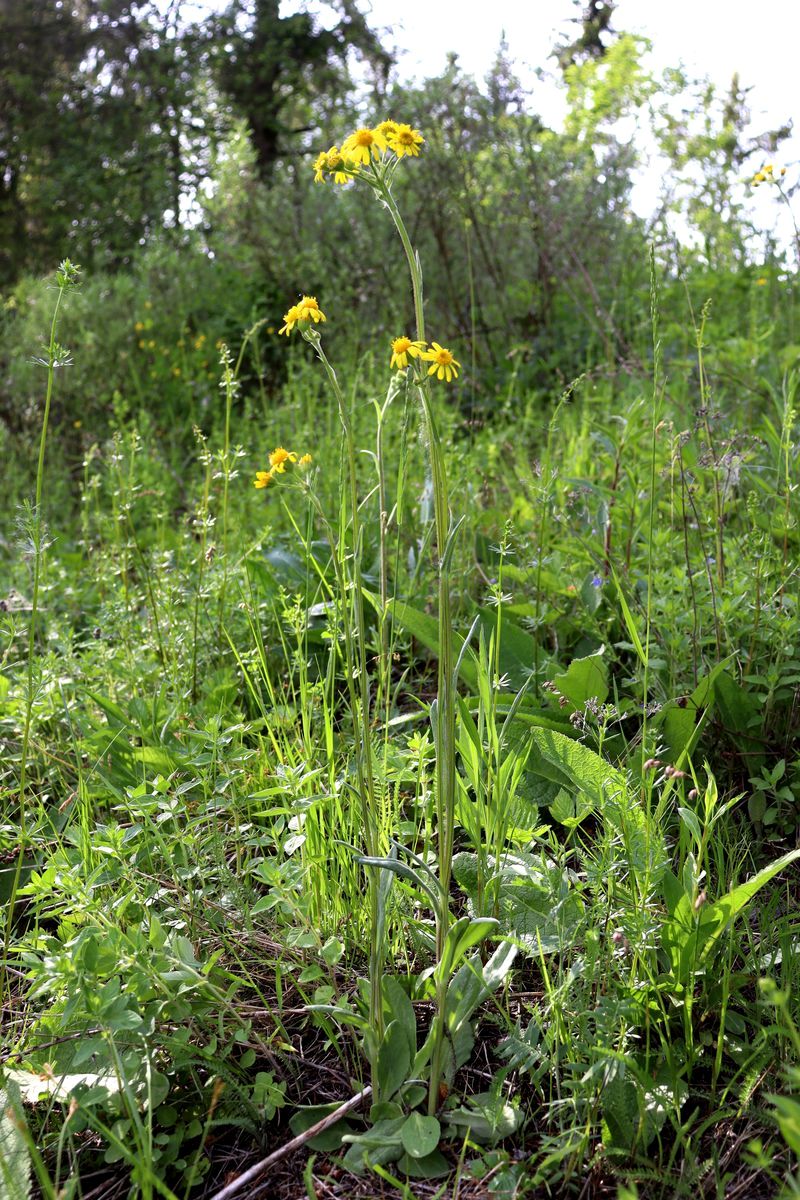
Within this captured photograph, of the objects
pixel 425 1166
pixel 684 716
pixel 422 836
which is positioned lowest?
pixel 425 1166

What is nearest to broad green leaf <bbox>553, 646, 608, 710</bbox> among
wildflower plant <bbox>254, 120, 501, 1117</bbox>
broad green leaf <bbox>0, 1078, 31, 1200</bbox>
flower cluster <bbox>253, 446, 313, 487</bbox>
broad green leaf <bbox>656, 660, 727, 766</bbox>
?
broad green leaf <bbox>656, 660, 727, 766</bbox>

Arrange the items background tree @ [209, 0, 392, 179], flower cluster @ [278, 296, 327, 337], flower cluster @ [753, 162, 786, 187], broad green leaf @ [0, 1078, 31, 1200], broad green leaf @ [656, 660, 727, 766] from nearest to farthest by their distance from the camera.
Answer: broad green leaf @ [0, 1078, 31, 1200] < flower cluster @ [278, 296, 327, 337] < broad green leaf @ [656, 660, 727, 766] < flower cluster @ [753, 162, 786, 187] < background tree @ [209, 0, 392, 179]

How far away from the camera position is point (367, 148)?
1.04m

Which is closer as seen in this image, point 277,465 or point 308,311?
point 308,311

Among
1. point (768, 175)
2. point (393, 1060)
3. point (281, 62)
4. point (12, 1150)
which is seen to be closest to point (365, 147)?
point (393, 1060)

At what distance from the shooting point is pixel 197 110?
42.0ft

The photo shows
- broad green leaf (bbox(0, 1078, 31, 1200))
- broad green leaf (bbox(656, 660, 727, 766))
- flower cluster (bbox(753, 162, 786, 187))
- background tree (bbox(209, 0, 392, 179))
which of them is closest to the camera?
broad green leaf (bbox(0, 1078, 31, 1200))

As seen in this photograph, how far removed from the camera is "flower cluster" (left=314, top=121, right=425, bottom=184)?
103 centimetres

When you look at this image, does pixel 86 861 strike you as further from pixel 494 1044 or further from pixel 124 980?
pixel 494 1044

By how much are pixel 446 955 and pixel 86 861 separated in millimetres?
621

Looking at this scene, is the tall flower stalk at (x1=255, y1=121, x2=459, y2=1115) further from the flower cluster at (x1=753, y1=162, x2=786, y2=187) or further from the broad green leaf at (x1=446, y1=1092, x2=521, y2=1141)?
the flower cluster at (x1=753, y1=162, x2=786, y2=187)

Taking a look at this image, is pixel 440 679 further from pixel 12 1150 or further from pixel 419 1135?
pixel 12 1150

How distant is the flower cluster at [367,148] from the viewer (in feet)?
3.39

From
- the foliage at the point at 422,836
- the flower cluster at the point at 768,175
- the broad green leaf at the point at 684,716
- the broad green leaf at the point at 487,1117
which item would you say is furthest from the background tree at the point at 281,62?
the broad green leaf at the point at 487,1117
